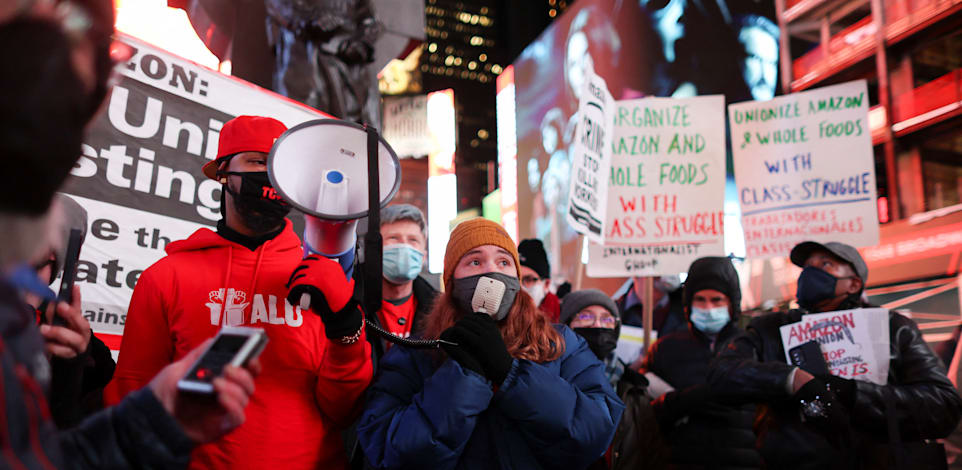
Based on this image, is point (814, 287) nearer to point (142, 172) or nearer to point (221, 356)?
point (221, 356)

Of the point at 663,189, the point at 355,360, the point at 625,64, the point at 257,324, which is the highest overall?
the point at 625,64

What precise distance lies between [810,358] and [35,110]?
320 centimetres

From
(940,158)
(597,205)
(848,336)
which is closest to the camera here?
(848,336)

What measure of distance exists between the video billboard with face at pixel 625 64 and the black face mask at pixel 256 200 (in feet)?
27.3

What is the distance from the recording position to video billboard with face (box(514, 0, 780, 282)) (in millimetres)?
12859

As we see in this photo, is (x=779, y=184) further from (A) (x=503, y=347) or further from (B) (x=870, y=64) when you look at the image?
(B) (x=870, y=64)

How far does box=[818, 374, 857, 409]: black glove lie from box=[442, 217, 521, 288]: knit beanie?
152cm

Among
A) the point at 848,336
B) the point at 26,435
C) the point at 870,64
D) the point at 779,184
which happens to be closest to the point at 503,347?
the point at 26,435

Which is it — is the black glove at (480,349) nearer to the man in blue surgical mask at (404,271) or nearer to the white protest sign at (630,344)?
the man in blue surgical mask at (404,271)

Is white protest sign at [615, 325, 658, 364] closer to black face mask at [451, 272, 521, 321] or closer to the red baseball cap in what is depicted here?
black face mask at [451, 272, 521, 321]

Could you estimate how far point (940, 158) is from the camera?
12102 millimetres

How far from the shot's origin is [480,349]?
2129mm

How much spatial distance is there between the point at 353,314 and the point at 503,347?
52 cm

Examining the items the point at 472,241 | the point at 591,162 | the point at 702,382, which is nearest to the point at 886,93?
the point at 591,162
